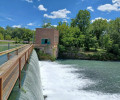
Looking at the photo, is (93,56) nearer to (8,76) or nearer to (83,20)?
(83,20)

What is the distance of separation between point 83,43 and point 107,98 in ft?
81.6

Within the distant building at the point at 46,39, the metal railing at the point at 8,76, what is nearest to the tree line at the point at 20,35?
the distant building at the point at 46,39

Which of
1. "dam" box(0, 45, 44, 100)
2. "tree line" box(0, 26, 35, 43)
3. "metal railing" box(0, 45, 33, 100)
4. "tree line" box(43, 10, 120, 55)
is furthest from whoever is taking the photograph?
"tree line" box(0, 26, 35, 43)

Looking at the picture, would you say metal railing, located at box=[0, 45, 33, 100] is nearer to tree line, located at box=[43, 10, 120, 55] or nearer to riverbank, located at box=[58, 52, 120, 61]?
riverbank, located at box=[58, 52, 120, 61]

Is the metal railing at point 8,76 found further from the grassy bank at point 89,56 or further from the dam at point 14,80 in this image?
the grassy bank at point 89,56

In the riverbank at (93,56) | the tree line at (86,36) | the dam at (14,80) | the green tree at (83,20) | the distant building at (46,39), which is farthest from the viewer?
the green tree at (83,20)

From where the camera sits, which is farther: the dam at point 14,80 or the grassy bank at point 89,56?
the grassy bank at point 89,56

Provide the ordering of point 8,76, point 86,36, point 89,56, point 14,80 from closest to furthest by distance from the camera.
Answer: point 8,76
point 14,80
point 89,56
point 86,36

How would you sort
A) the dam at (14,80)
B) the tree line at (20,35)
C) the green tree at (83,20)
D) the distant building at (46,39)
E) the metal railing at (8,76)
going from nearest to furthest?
the metal railing at (8,76), the dam at (14,80), the distant building at (46,39), the green tree at (83,20), the tree line at (20,35)

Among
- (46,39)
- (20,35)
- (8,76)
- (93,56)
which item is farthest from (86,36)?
(20,35)

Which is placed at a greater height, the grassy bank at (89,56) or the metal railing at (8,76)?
the metal railing at (8,76)

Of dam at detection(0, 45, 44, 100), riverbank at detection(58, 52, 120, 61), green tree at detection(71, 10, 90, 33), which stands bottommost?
riverbank at detection(58, 52, 120, 61)

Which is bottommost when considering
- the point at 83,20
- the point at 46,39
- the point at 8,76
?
the point at 8,76

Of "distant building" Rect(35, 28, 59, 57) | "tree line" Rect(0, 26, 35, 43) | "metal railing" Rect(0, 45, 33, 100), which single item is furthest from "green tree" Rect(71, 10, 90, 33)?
"metal railing" Rect(0, 45, 33, 100)
